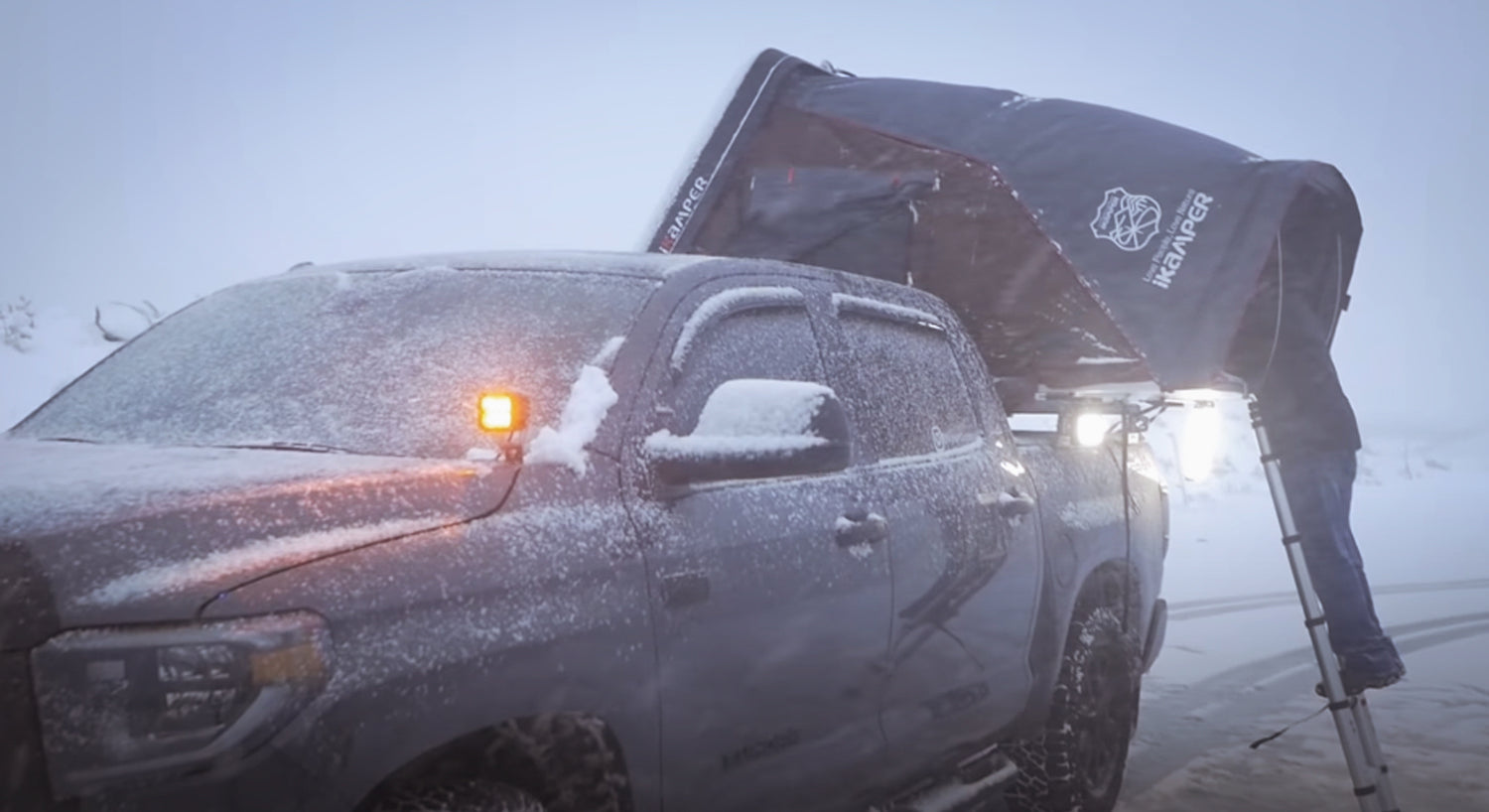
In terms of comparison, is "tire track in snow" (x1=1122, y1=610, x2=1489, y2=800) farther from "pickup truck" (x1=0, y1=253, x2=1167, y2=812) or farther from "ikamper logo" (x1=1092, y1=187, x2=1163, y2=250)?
"ikamper logo" (x1=1092, y1=187, x2=1163, y2=250)

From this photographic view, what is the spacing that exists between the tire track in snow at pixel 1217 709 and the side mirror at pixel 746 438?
3.06 m

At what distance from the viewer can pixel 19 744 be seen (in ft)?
6.31

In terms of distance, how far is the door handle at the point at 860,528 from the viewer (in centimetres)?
339

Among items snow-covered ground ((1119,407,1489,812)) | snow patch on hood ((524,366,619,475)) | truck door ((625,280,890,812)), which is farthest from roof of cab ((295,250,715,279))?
snow-covered ground ((1119,407,1489,812))

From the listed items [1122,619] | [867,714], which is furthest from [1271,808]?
[867,714]

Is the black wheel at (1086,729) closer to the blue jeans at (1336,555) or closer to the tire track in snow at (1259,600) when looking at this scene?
the blue jeans at (1336,555)

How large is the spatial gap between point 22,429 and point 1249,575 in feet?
35.2

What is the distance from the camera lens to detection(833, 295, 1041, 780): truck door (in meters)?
3.65

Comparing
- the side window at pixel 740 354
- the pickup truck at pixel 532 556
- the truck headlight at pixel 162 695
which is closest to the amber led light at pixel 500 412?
the pickup truck at pixel 532 556

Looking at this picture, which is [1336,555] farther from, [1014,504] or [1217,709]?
[1014,504]

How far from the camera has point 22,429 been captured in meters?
3.47

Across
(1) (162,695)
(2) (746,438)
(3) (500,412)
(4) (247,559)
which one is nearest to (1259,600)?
(2) (746,438)

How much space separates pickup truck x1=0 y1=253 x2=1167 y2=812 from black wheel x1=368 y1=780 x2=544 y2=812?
10 millimetres

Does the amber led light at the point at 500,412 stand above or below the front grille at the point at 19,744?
above
